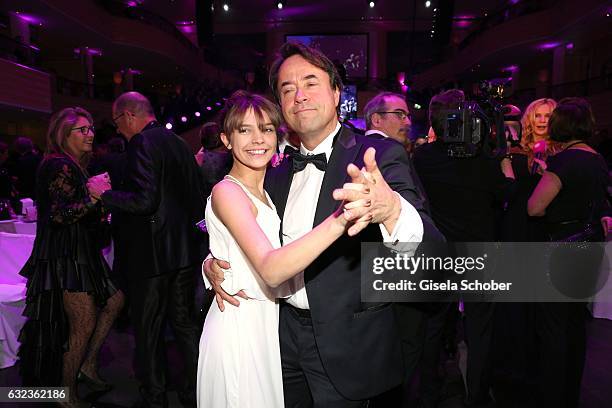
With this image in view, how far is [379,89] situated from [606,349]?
53.6 ft

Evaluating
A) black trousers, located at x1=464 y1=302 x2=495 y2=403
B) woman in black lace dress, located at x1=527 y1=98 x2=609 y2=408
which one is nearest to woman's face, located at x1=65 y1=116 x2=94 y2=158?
black trousers, located at x1=464 y1=302 x2=495 y2=403

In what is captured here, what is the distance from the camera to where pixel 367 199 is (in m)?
1.05

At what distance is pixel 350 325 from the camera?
1430mm

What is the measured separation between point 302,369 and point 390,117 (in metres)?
1.90

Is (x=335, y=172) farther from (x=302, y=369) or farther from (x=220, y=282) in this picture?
(x=302, y=369)

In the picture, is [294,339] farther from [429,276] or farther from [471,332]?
[471,332]

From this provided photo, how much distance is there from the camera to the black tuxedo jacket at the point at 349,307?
4.66ft

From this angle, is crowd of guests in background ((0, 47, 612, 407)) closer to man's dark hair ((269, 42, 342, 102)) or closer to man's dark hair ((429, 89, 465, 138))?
man's dark hair ((429, 89, 465, 138))

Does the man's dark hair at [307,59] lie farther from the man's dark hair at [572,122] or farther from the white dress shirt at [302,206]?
the man's dark hair at [572,122]

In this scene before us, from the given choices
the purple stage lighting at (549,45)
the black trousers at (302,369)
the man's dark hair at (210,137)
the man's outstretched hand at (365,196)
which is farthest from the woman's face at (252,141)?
the purple stage lighting at (549,45)

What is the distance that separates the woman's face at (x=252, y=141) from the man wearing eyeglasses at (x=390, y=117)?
1.41 m

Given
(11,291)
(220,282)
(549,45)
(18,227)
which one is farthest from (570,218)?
(549,45)

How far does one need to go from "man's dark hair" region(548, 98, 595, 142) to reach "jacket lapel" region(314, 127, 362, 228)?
1613 millimetres

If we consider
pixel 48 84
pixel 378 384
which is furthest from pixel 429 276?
pixel 48 84
